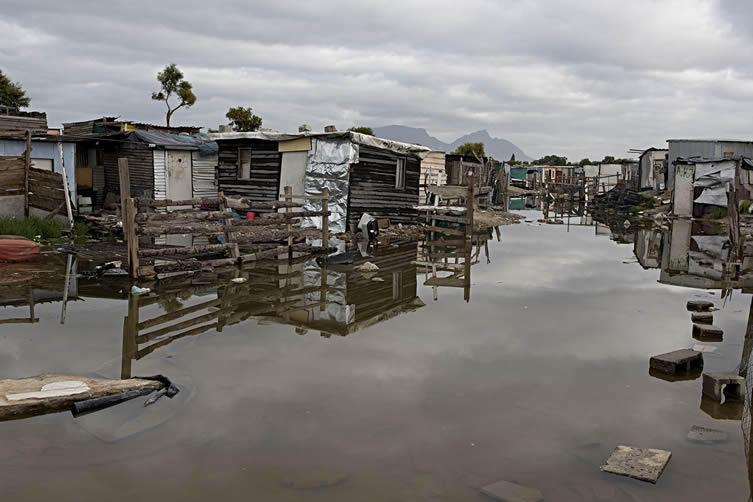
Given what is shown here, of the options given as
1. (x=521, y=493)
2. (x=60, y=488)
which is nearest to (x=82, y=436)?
(x=60, y=488)

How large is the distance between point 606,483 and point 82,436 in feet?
13.0

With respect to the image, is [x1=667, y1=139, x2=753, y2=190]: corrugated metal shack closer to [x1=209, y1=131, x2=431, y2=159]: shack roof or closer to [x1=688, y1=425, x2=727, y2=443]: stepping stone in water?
[x1=209, y1=131, x2=431, y2=159]: shack roof

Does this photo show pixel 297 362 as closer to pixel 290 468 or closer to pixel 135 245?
pixel 290 468

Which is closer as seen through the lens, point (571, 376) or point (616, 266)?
point (571, 376)

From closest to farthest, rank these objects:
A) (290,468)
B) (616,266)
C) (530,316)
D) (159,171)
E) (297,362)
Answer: (290,468), (297,362), (530,316), (616,266), (159,171)

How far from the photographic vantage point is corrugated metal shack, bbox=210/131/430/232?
19.7m

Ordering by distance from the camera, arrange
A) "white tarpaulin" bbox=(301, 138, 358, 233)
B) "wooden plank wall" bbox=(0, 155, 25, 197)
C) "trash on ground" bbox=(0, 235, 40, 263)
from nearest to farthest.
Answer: "trash on ground" bbox=(0, 235, 40, 263), "wooden plank wall" bbox=(0, 155, 25, 197), "white tarpaulin" bbox=(301, 138, 358, 233)

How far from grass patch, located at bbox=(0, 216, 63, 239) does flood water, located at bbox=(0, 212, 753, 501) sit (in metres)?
5.07

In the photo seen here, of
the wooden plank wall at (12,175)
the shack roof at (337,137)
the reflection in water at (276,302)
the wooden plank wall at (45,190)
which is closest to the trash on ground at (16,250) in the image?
the reflection in water at (276,302)

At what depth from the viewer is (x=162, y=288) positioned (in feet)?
35.0

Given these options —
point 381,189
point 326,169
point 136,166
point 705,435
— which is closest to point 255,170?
point 326,169

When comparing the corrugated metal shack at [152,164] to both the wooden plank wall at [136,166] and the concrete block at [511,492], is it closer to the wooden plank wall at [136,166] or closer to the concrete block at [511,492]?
the wooden plank wall at [136,166]

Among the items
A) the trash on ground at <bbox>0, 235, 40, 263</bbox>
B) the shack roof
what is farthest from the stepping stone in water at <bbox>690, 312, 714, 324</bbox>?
the trash on ground at <bbox>0, 235, 40, 263</bbox>

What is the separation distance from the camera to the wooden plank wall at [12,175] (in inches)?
735
